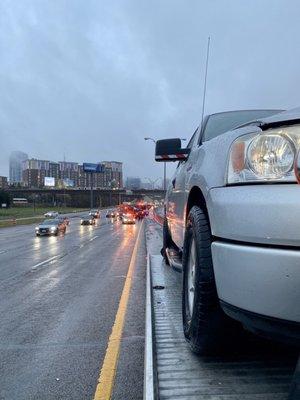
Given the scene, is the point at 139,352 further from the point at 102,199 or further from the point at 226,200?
the point at 102,199

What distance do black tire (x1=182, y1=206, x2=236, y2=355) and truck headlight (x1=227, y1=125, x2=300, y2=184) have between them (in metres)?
0.49

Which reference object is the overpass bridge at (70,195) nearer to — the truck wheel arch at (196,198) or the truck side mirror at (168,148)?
the truck side mirror at (168,148)

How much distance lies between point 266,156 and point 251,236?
1.39ft

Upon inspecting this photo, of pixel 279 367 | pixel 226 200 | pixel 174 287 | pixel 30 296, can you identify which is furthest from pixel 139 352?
pixel 30 296

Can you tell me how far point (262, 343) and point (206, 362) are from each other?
23.7 inches

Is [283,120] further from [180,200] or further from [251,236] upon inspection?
[180,200]

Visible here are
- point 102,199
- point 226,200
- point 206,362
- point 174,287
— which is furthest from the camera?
point 102,199

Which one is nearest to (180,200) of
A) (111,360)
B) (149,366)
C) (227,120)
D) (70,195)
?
(227,120)

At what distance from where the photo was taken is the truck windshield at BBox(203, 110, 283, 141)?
4.74m

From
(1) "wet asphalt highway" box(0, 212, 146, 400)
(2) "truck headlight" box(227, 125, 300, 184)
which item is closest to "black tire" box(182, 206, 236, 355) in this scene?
(2) "truck headlight" box(227, 125, 300, 184)

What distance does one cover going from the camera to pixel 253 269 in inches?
89.0

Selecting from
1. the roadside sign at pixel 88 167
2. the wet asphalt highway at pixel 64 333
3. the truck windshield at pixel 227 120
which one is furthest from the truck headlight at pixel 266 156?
the roadside sign at pixel 88 167

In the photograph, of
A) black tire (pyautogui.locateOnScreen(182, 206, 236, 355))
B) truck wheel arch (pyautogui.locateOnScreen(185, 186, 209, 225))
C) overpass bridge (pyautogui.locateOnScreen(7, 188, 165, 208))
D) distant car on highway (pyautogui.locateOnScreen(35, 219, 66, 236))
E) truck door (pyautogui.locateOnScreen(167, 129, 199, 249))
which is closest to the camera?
black tire (pyautogui.locateOnScreen(182, 206, 236, 355))

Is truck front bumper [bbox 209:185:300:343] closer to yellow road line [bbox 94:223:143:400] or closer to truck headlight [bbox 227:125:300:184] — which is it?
truck headlight [bbox 227:125:300:184]
